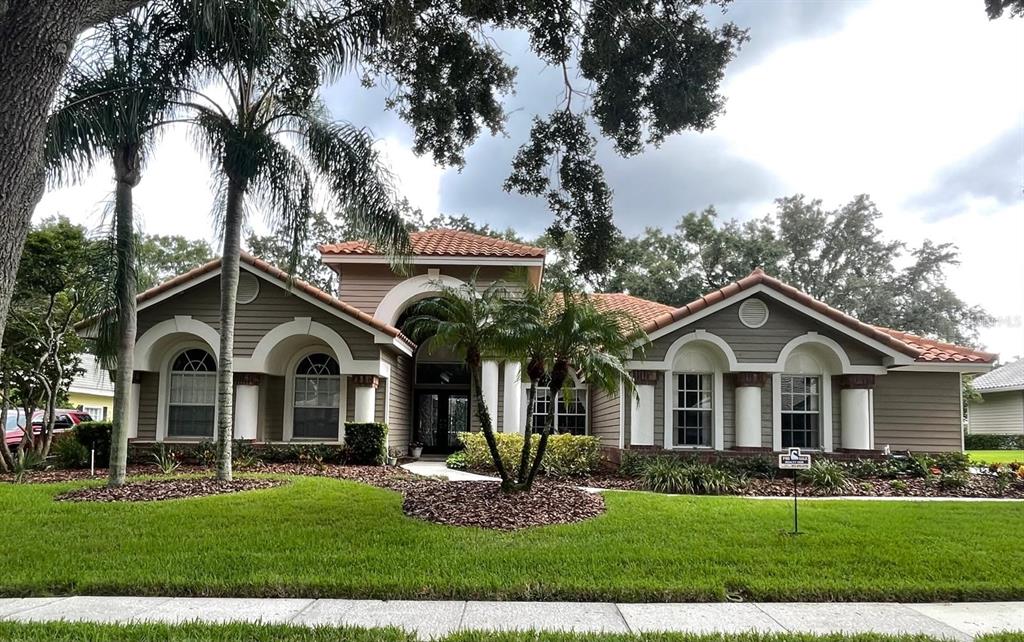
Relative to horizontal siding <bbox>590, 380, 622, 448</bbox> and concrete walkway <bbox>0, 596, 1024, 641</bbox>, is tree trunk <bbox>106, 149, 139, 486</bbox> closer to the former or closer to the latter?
concrete walkway <bbox>0, 596, 1024, 641</bbox>

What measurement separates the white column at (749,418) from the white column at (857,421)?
2.02m

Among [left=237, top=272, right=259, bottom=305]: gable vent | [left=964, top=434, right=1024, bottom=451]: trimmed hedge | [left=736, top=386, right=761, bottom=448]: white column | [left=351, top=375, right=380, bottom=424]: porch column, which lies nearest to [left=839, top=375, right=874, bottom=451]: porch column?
[left=736, top=386, right=761, bottom=448]: white column

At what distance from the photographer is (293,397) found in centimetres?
1694

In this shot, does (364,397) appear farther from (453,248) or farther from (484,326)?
(484,326)

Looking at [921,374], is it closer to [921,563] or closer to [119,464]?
[921,563]

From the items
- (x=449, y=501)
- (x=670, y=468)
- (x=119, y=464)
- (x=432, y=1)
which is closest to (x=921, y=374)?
(x=670, y=468)

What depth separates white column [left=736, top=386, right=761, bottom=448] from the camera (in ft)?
47.9

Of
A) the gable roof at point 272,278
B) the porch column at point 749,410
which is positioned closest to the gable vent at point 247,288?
the gable roof at point 272,278

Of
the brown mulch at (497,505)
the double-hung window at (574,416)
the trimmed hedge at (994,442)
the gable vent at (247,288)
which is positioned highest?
the gable vent at (247,288)

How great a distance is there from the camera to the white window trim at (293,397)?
1652cm

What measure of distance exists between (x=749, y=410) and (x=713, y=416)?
0.77 meters

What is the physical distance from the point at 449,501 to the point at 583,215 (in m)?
4.70

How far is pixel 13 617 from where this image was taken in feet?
17.1

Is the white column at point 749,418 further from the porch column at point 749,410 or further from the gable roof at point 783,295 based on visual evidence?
the gable roof at point 783,295
